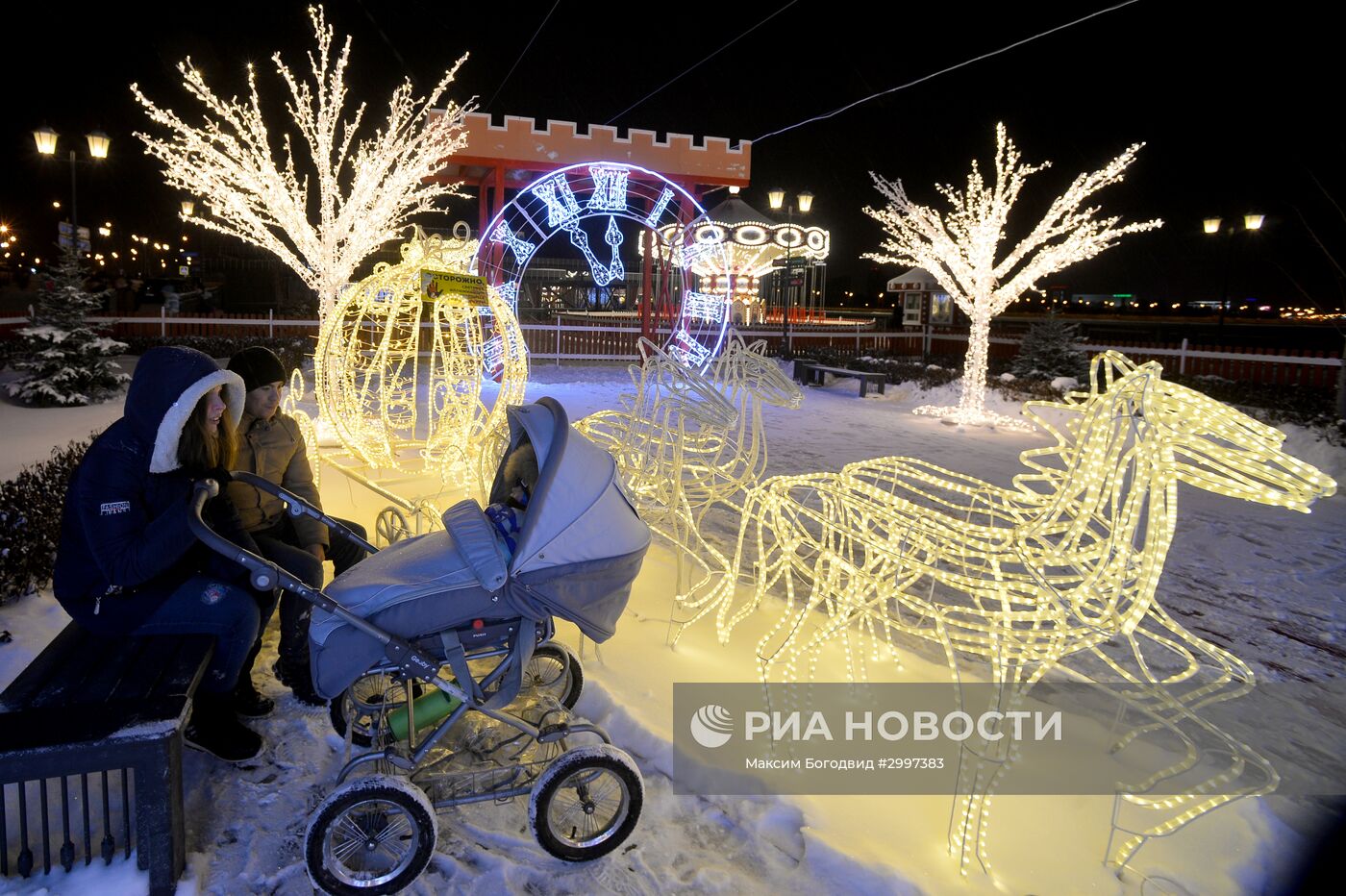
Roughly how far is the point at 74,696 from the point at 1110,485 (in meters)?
3.15

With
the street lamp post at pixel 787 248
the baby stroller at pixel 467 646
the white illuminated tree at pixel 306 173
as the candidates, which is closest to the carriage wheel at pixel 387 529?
the baby stroller at pixel 467 646

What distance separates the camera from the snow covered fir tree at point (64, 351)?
1023cm

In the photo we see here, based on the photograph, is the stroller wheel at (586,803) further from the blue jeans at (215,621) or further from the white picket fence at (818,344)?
the white picket fence at (818,344)

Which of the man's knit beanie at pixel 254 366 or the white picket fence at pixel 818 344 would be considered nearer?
the man's knit beanie at pixel 254 366

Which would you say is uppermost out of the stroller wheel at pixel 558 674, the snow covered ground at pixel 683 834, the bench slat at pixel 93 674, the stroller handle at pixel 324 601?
the stroller handle at pixel 324 601

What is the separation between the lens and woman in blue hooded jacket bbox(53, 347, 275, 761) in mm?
2541

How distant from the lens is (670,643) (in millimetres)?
3773

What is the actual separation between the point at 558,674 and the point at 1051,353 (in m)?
14.3

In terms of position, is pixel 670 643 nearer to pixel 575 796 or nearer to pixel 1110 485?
pixel 575 796

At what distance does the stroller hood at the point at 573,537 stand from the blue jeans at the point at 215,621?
113 cm

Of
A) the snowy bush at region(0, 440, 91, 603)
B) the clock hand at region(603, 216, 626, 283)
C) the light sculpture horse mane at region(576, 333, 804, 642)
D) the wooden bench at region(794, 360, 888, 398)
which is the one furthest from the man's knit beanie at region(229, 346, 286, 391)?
the wooden bench at region(794, 360, 888, 398)

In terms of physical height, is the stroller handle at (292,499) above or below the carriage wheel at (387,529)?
above

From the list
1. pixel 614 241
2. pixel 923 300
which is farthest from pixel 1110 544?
pixel 923 300

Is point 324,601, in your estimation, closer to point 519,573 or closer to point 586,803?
point 519,573
